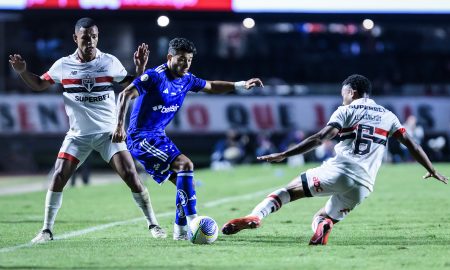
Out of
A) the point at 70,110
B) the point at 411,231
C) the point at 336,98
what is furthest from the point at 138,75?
the point at 336,98

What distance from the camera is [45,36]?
130 ft

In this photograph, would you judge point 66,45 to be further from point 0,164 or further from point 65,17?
point 65,17

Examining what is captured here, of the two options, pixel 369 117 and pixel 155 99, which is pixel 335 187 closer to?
pixel 369 117

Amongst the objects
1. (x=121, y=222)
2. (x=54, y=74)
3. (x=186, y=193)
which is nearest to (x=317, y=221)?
(x=186, y=193)

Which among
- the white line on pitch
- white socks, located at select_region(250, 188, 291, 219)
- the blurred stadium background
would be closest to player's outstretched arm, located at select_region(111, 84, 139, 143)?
the white line on pitch

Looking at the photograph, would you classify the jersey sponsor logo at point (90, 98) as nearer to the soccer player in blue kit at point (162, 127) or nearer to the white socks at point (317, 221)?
the soccer player in blue kit at point (162, 127)

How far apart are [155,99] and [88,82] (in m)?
0.82

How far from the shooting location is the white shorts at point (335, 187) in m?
9.30

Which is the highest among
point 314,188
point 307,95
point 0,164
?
point 314,188

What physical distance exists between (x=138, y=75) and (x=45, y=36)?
3040 centimetres

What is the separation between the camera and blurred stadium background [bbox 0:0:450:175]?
36.3 m

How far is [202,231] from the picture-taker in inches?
368

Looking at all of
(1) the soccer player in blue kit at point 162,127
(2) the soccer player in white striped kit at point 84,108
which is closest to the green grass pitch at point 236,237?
(1) the soccer player in blue kit at point 162,127

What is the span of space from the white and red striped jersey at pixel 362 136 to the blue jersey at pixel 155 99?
1.76 meters
